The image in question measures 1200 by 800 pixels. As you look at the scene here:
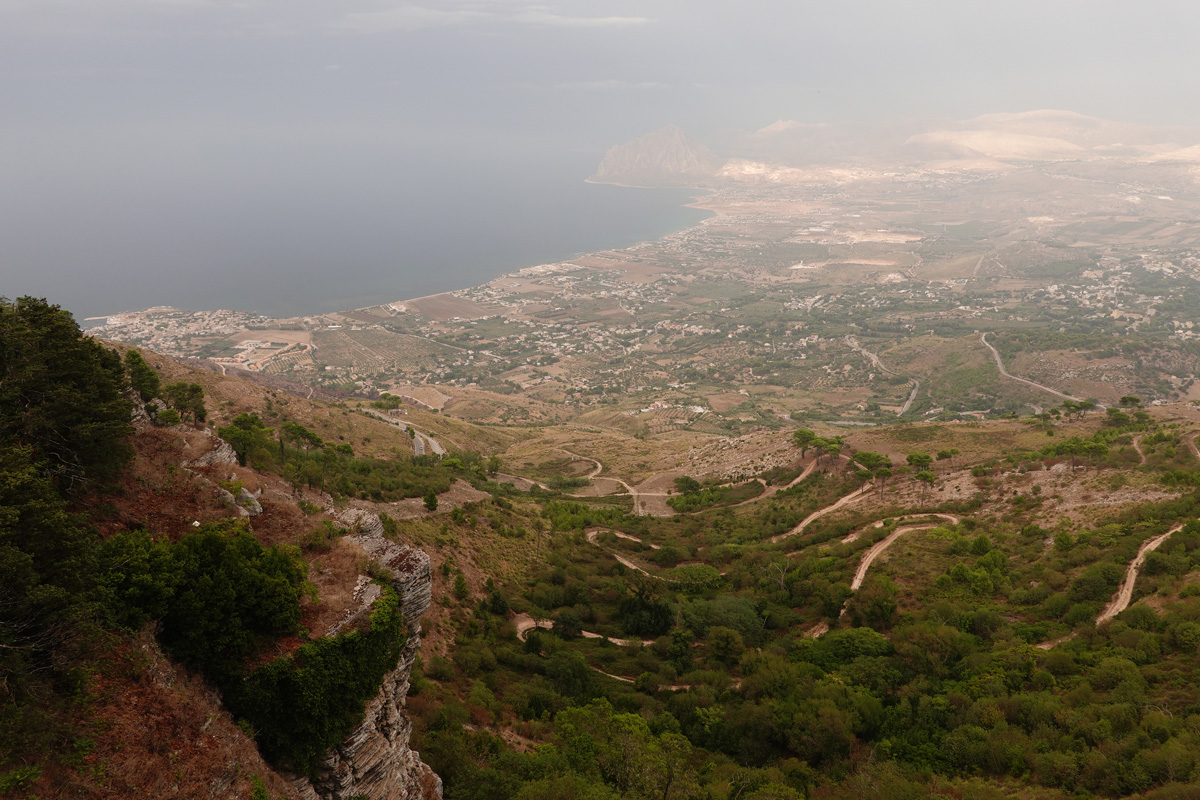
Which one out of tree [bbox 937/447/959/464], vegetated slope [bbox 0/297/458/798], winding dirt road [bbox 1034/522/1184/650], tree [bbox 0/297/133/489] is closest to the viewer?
vegetated slope [bbox 0/297/458/798]

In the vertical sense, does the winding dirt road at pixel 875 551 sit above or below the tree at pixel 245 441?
below

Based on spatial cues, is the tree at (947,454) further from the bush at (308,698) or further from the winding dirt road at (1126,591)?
the bush at (308,698)

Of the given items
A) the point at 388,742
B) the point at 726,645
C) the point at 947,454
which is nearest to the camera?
the point at 388,742

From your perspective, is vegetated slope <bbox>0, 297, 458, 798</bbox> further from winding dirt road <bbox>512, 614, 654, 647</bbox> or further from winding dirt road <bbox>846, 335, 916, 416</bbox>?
winding dirt road <bbox>846, 335, 916, 416</bbox>

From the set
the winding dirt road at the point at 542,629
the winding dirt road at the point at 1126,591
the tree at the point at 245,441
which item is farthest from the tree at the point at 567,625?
the winding dirt road at the point at 1126,591

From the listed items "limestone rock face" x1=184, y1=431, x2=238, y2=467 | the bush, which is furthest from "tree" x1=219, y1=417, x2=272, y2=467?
the bush

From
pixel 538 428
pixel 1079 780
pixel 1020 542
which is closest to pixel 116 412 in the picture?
pixel 1079 780

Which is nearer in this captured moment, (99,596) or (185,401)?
(99,596)

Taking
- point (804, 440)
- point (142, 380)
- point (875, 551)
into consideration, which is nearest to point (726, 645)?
point (875, 551)

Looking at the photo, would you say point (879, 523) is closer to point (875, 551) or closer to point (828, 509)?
point (875, 551)
